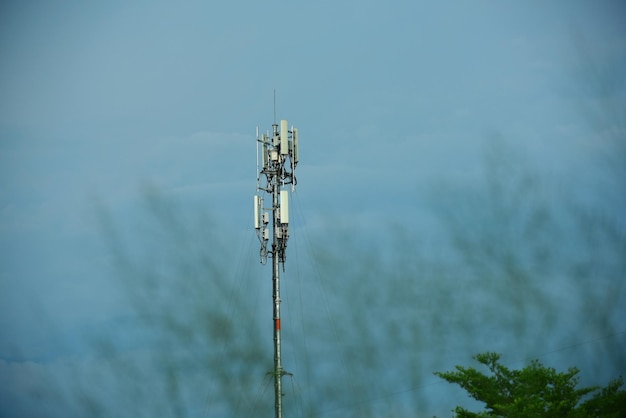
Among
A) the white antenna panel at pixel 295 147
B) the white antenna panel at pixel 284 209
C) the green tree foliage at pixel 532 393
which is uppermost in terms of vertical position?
the white antenna panel at pixel 295 147

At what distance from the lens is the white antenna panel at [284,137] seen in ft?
131

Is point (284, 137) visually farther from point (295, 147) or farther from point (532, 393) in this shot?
point (532, 393)

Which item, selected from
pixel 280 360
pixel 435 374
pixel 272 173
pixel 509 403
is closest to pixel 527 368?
pixel 509 403

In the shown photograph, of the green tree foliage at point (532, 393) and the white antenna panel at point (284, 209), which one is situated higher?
the white antenna panel at point (284, 209)

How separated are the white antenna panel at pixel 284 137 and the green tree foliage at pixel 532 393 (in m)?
12.9

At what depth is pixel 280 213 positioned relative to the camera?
39.2 m

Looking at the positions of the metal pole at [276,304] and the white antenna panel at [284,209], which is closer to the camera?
the metal pole at [276,304]

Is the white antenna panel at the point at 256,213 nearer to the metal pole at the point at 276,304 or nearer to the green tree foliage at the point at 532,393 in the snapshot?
the metal pole at the point at 276,304

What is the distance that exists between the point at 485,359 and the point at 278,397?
10.1 m

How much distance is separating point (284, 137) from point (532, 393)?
53.4 ft

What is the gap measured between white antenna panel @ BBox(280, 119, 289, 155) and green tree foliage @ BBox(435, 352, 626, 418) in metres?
12.9

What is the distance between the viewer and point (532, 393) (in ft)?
127

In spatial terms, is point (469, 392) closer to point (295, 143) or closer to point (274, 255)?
point (274, 255)

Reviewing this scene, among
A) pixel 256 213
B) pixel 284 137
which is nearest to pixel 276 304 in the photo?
pixel 256 213
